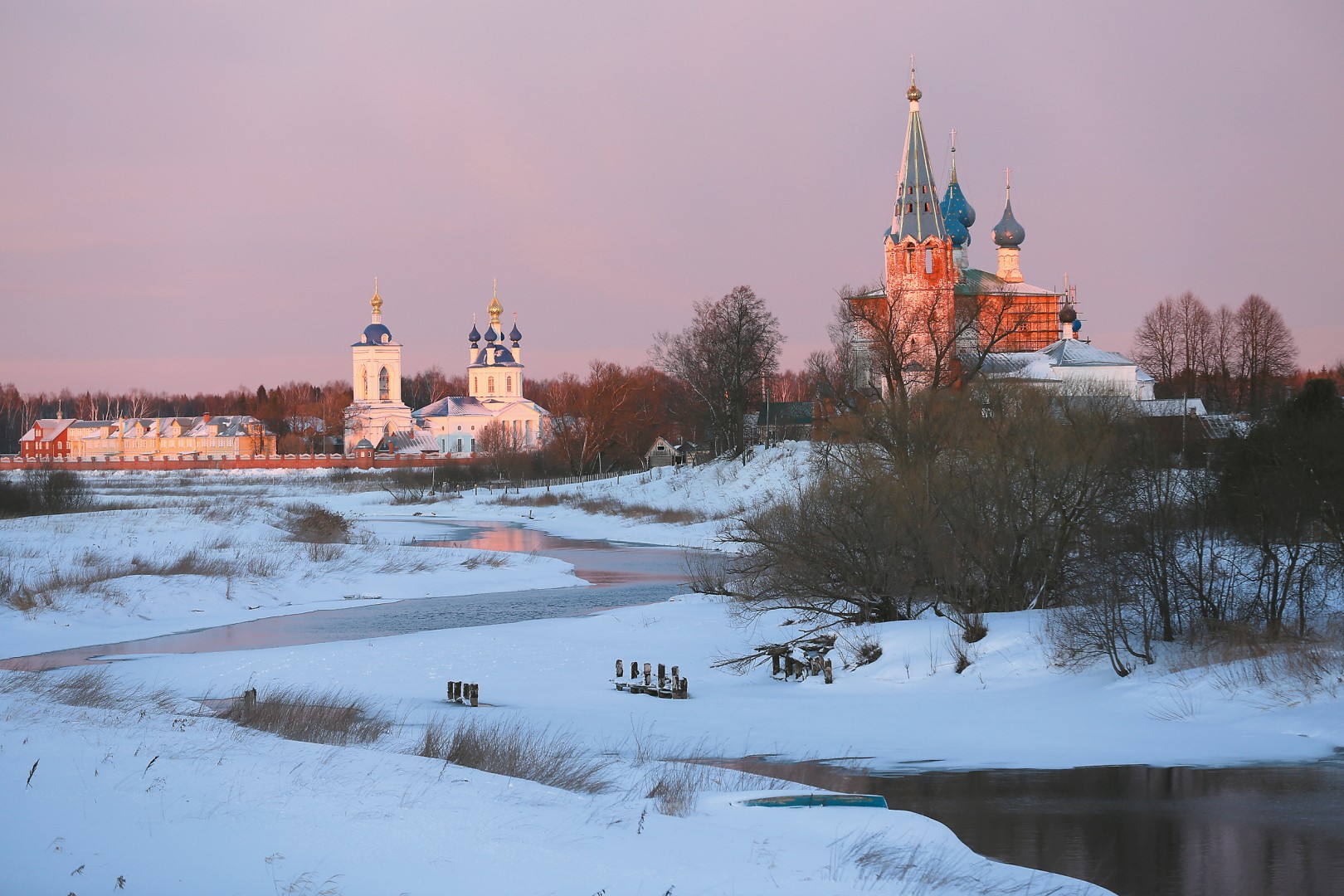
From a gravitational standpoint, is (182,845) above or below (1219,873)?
above

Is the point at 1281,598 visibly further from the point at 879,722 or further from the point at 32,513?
the point at 32,513

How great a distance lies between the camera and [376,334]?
120312 millimetres

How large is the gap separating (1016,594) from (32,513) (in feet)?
121

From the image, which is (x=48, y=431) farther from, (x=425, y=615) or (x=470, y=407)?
(x=425, y=615)

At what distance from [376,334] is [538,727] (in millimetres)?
109400

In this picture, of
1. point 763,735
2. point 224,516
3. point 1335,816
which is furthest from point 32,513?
point 1335,816

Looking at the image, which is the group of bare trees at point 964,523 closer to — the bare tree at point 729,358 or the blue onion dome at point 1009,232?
the bare tree at point 729,358

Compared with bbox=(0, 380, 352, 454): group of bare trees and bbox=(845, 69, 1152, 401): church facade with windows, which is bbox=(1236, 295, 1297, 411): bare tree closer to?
bbox=(845, 69, 1152, 401): church facade with windows

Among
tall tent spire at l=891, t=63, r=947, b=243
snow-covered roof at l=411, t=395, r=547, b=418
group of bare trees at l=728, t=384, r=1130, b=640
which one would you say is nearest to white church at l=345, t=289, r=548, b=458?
snow-covered roof at l=411, t=395, r=547, b=418

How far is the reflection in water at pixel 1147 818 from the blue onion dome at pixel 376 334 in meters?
111

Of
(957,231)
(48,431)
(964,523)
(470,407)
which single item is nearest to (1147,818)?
(964,523)

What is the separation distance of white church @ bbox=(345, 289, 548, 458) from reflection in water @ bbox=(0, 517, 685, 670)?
247 ft

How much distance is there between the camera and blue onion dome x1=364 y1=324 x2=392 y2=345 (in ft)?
394

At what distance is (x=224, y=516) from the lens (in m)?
43.4
